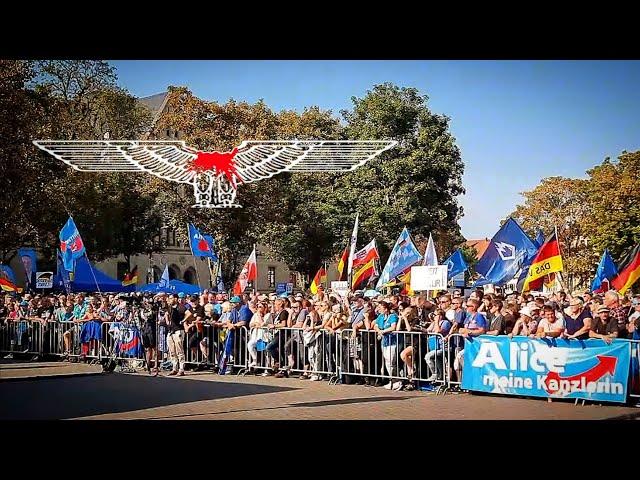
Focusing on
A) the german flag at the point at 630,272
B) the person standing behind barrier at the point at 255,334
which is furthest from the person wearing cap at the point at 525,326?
the person standing behind barrier at the point at 255,334

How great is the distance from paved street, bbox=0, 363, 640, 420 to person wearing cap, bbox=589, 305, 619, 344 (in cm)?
101

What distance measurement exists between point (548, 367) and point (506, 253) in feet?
17.3

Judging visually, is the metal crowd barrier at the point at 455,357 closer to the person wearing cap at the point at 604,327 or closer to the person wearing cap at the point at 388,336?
the person wearing cap at the point at 388,336

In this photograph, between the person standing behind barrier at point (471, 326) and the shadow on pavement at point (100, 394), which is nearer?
the shadow on pavement at point (100, 394)

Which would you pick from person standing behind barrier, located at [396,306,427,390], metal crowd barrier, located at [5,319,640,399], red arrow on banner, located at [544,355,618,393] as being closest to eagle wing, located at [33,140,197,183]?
metal crowd barrier, located at [5,319,640,399]

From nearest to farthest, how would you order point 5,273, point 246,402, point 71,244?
Answer: point 246,402
point 71,244
point 5,273

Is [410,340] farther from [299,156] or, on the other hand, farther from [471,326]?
[299,156]

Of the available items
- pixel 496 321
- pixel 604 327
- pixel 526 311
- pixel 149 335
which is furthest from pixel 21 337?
pixel 604 327

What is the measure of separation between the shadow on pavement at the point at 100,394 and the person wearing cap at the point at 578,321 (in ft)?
15.1

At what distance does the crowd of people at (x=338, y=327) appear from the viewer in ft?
42.6

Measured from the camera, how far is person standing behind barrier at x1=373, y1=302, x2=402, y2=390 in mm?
14336

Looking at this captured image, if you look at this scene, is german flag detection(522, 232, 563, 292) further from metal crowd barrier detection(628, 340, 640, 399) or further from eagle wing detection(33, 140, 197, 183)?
eagle wing detection(33, 140, 197, 183)

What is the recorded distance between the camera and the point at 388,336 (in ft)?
47.2
